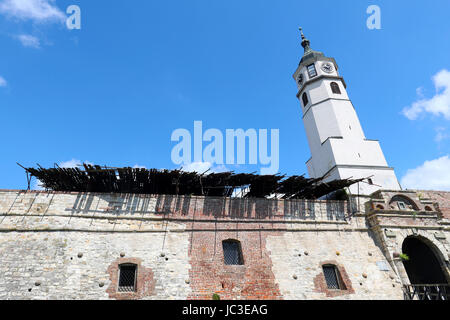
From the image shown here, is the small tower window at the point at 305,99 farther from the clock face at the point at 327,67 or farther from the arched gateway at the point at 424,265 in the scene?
the arched gateway at the point at 424,265

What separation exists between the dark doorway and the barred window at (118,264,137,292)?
13514 mm

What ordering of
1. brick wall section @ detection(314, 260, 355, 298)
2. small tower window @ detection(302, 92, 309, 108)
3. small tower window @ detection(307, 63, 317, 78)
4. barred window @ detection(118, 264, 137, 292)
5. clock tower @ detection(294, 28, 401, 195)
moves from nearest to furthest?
barred window @ detection(118, 264, 137, 292)
brick wall section @ detection(314, 260, 355, 298)
clock tower @ detection(294, 28, 401, 195)
small tower window @ detection(302, 92, 309, 108)
small tower window @ detection(307, 63, 317, 78)

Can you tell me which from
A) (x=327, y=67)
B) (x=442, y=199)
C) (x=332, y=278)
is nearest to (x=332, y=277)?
(x=332, y=278)

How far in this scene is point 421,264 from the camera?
15.0 meters

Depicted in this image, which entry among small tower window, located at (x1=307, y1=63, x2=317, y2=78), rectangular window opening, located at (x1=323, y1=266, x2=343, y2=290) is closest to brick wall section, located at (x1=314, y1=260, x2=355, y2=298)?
rectangular window opening, located at (x1=323, y1=266, x2=343, y2=290)

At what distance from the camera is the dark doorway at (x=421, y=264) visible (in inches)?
562

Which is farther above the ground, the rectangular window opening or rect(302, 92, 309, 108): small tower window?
rect(302, 92, 309, 108): small tower window

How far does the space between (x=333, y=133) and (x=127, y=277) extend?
54.5ft

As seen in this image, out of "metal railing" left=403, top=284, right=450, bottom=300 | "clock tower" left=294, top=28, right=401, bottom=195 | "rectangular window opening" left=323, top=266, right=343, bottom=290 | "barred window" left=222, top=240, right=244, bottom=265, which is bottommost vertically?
"metal railing" left=403, top=284, right=450, bottom=300

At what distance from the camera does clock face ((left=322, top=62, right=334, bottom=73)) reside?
2369cm

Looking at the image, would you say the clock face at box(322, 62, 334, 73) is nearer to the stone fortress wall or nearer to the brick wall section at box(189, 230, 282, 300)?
the stone fortress wall

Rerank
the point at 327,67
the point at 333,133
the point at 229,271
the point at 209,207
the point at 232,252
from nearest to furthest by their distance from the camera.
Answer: the point at 229,271 < the point at 232,252 < the point at 209,207 < the point at 333,133 < the point at 327,67

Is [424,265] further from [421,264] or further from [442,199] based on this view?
[442,199]
